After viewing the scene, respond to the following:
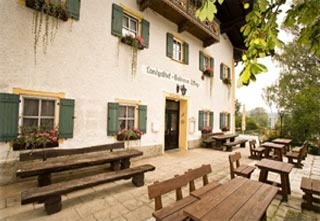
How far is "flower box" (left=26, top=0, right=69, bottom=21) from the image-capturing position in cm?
387

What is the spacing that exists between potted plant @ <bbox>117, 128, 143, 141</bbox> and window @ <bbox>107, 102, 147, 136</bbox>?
162mm

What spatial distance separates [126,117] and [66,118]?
6.40 ft

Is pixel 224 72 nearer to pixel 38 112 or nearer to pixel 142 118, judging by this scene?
pixel 142 118

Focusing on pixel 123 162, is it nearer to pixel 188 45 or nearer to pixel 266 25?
pixel 266 25

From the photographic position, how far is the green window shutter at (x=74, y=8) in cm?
447

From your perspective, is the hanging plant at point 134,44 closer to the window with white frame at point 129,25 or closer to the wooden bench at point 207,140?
the window with white frame at point 129,25

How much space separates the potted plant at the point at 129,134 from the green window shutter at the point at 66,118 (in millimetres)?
1464

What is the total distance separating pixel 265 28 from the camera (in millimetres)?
1466

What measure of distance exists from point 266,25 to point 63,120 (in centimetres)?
455

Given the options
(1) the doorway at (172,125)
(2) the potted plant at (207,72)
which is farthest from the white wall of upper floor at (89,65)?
(2) the potted plant at (207,72)

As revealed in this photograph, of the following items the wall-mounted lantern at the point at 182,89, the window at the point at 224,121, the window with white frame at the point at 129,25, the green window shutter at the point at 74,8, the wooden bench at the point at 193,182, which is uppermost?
the window with white frame at the point at 129,25

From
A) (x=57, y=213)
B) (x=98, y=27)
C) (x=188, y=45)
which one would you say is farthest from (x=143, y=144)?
(x=188, y=45)

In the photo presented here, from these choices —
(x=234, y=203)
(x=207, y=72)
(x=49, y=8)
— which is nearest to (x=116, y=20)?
(x=49, y=8)

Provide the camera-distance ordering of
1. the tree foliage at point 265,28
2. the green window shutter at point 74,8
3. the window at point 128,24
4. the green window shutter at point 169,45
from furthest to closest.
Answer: the green window shutter at point 169,45 < the window at point 128,24 < the green window shutter at point 74,8 < the tree foliage at point 265,28
